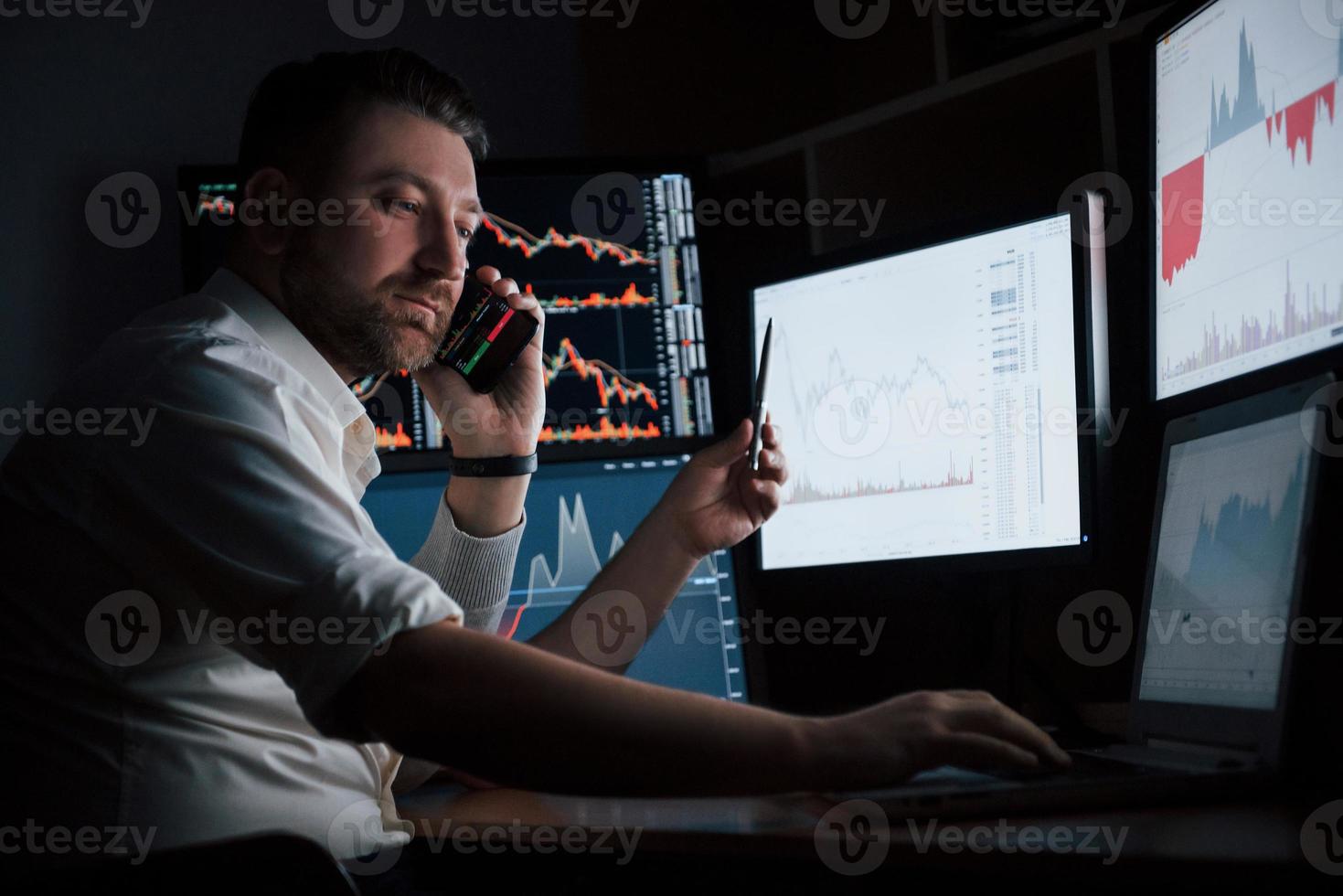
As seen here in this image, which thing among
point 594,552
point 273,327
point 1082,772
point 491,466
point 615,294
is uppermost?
point 615,294

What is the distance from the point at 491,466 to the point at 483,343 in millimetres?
162

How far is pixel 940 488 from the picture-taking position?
1.35m

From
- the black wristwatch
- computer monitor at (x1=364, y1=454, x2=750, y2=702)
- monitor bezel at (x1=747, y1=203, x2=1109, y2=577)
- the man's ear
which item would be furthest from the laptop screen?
the man's ear

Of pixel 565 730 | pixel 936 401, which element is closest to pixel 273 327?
pixel 565 730

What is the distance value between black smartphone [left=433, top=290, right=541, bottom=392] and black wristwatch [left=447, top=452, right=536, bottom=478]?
3.8 inches

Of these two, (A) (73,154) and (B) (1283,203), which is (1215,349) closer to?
(B) (1283,203)

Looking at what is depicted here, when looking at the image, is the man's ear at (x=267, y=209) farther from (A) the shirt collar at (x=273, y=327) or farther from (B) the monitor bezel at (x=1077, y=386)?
(B) the monitor bezel at (x=1077, y=386)

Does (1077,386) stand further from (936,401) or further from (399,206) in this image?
(399,206)

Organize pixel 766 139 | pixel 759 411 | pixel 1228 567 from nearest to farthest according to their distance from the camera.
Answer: pixel 1228 567 → pixel 759 411 → pixel 766 139

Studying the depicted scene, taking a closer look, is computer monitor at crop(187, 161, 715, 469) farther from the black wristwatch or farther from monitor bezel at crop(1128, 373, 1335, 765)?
monitor bezel at crop(1128, 373, 1335, 765)

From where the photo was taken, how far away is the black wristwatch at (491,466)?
4.77 ft

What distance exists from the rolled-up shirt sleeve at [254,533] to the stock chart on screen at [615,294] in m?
0.80

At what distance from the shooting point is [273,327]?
1137 millimetres

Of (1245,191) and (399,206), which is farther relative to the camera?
(399,206)
